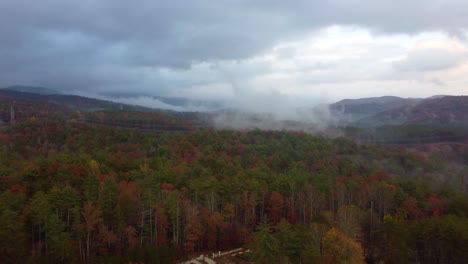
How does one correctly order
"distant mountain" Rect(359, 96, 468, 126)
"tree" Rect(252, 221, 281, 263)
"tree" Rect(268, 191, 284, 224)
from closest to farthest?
"tree" Rect(252, 221, 281, 263)
"tree" Rect(268, 191, 284, 224)
"distant mountain" Rect(359, 96, 468, 126)

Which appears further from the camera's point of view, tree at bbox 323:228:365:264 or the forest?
the forest

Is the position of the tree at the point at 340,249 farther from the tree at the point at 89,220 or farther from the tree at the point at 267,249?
the tree at the point at 89,220

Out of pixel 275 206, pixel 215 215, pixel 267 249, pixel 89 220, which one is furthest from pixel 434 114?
pixel 89 220

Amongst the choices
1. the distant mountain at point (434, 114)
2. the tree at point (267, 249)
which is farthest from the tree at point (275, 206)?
the distant mountain at point (434, 114)

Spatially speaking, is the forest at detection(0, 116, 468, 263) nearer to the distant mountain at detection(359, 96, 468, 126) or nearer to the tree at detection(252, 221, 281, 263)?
the tree at detection(252, 221, 281, 263)

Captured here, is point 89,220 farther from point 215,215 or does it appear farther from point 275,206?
point 275,206

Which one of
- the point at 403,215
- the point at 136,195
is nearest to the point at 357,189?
the point at 403,215

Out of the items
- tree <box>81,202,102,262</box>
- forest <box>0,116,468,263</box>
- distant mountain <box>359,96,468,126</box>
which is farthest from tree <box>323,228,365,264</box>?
distant mountain <box>359,96,468,126</box>
